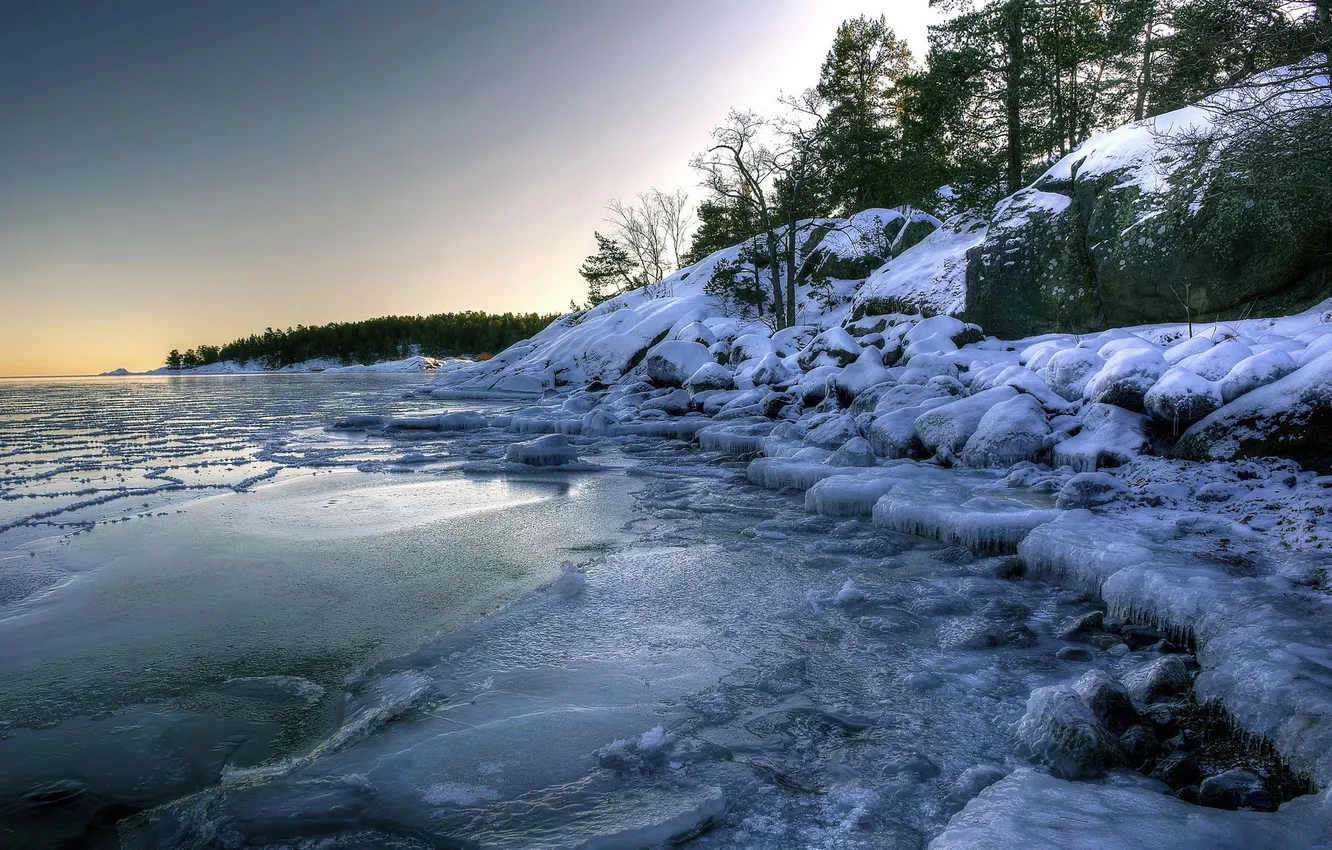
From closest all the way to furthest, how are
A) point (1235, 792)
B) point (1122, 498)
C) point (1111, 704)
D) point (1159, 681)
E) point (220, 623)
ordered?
point (1235, 792)
point (1111, 704)
point (1159, 681)
point (220, 623)
point (1122, 498)

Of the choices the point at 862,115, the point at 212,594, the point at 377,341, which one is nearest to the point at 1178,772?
the point at 212,594

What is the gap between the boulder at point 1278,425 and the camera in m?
4.95

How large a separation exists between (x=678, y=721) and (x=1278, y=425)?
5.52 metres

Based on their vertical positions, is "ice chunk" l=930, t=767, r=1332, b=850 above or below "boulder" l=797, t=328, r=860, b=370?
below

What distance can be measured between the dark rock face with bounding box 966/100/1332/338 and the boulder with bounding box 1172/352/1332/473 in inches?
144

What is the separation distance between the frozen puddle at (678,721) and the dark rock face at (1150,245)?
306 inches

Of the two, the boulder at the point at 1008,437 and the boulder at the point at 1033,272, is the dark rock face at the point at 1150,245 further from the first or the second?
the boulder at the point at 1008,437

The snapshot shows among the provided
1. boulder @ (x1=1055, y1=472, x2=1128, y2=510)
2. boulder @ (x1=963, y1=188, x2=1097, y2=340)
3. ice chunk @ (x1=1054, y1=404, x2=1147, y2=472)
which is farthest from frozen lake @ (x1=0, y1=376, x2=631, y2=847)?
boulder @ (x1=963, y1=188, x2=1097, y2=340)

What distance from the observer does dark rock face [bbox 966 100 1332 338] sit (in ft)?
30.1

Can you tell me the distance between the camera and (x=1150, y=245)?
1108cm

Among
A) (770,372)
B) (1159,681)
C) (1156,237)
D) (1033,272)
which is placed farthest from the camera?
(770,372)

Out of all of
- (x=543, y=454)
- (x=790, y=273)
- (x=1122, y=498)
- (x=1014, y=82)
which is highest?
(x=1014, y=82)

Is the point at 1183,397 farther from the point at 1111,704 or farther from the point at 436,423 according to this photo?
the point at 436,423

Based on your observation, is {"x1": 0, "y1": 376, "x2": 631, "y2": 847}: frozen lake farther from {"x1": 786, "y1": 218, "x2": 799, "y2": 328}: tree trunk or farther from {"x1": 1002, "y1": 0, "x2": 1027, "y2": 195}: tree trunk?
{"x1": 1002, "y1": 0, "x2": 1027, "y2": 195}: tree trunk
